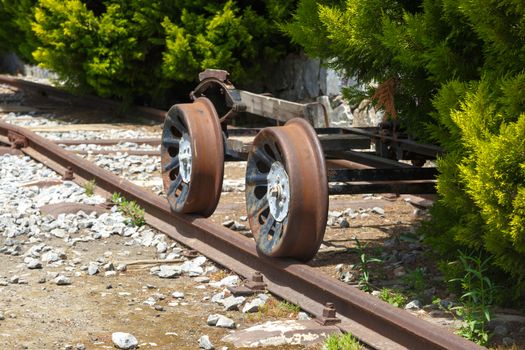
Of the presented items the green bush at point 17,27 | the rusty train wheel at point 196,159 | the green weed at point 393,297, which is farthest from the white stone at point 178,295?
the green bush at point 17,27

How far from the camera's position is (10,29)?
19.6 m

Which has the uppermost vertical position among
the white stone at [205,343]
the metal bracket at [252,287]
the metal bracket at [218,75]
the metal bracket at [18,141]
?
the metal bracket at [218,75]

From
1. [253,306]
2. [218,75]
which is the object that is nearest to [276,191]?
[253,306]

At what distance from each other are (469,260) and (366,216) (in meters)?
2.56

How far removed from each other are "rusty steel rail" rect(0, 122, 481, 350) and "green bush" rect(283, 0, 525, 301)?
1.91 ft

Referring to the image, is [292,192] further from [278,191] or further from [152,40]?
[152,40]

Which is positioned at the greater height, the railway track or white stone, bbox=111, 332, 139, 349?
the railway track

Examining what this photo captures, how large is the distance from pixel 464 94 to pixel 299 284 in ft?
4.65

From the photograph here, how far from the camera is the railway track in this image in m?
4.77

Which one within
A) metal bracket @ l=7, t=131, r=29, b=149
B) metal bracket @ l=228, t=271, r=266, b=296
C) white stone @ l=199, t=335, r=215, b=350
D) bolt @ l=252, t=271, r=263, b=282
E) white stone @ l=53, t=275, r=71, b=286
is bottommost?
white stone @ l=53, t=275, r=71, b=286

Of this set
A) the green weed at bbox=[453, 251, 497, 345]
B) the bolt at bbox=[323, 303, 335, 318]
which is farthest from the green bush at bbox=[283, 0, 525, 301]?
the bolt at bbox=[323, 303, 335, 318]

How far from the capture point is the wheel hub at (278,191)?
19.8 feet

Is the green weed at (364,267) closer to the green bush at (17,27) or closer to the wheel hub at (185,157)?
the wheel hub at (185,157)

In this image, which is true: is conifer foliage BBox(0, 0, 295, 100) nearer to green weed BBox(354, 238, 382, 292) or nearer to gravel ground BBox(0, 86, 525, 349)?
gravel ground BBox(0, 86, 525, 349)
